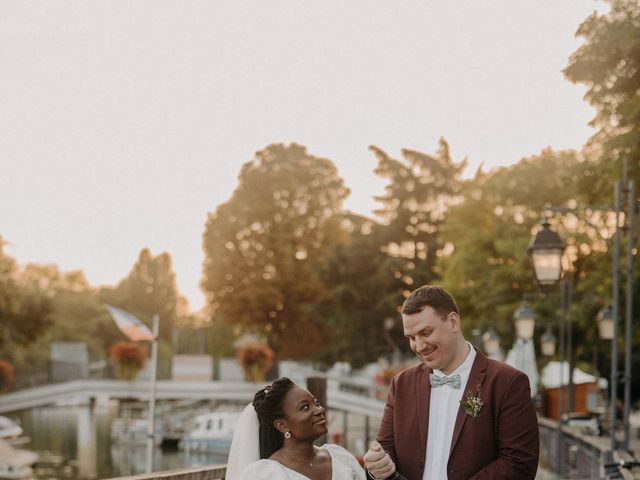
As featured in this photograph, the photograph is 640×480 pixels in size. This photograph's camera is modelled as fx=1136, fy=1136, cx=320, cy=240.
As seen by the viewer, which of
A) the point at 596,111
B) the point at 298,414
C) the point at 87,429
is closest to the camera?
the point at 298,414

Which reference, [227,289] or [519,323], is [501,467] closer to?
[519,323]

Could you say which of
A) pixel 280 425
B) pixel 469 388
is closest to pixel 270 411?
pixel 280 425

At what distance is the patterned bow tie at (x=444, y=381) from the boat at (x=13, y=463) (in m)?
46.2

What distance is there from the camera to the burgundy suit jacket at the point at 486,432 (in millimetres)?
4836

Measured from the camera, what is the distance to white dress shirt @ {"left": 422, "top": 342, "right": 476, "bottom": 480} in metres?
4.99

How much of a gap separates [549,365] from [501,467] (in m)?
35.1

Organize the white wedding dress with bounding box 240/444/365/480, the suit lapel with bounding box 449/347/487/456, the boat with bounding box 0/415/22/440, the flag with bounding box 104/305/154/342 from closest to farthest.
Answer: the suit lapel with bounding box 449/347/487/456 → the white wedding dress with bounding box 240/444/365/480 → the flag with bounding box 104/305/154/342 → the boat with bounding box 0/415/22/440

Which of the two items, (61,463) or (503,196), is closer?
(503,196)

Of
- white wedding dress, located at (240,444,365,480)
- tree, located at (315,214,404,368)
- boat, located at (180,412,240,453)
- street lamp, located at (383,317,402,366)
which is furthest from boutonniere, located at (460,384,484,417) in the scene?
boat, located at (180,412,240,453)

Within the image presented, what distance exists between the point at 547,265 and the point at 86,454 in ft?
158

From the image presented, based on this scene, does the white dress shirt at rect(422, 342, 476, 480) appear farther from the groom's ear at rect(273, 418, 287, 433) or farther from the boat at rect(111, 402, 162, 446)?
the boat at rect(111, 402, 162, 446)

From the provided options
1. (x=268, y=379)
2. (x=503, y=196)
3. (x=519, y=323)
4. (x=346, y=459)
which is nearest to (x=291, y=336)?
(x=268, y=379)

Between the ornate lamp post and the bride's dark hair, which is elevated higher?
the ornate lamp post

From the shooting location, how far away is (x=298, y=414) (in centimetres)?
523
